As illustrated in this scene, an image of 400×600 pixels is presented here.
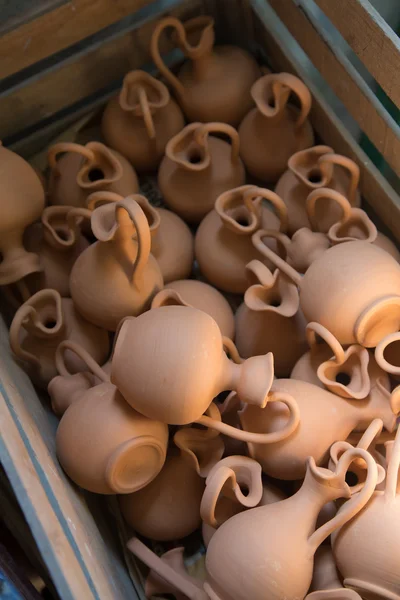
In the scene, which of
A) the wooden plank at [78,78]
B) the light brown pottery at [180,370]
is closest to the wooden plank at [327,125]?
the wooden plank at [78,78]

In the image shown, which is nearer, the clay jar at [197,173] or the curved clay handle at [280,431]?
the curved clay handle at [280,431]

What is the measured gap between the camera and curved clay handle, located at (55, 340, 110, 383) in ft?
2.93

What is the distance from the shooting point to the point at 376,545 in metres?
0.71

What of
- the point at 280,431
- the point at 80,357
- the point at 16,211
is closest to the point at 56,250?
the point at 16,211

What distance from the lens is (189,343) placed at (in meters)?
0.76

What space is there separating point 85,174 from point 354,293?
0.50 meters

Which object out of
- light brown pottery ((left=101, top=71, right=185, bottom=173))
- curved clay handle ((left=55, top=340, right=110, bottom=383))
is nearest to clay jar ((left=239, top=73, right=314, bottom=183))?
light brown pottery ((left=101, top=71, right=185, bottom=173))

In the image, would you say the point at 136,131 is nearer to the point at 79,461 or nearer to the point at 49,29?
the point at 49,29

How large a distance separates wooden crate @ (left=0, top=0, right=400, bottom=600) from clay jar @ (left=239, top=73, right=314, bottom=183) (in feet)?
0.19

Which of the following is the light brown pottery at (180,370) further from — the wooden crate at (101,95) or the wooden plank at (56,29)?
the wooden plank at (56,29)

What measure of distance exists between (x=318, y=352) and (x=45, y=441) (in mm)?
402

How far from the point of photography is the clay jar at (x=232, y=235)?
3.20 ft

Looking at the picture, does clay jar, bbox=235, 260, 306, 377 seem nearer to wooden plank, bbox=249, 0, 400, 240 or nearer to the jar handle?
wooden plank, bbox=249, 0, 400, 240

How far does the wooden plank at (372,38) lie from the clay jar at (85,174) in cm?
41
